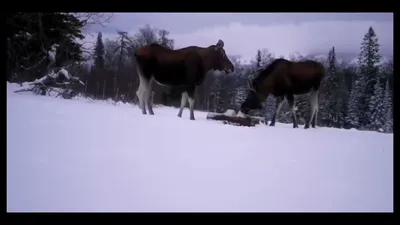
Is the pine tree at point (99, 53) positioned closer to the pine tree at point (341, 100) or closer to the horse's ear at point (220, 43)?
the horse's ear at point (220, 43)

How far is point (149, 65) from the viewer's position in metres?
2.60

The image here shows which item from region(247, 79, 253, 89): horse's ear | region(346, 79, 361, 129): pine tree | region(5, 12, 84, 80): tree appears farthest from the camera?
region(247, 79, 253, 89): horse's ear

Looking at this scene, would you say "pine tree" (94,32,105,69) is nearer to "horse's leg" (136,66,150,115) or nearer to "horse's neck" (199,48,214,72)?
"horse's leg" (136,66,150,115)

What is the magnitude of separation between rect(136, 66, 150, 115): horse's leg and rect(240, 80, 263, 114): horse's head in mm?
797

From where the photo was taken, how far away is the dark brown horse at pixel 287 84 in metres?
2.58

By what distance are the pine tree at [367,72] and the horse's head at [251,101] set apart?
78 cm

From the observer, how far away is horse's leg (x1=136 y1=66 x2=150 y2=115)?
260 cm

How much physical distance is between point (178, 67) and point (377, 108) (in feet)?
5.29

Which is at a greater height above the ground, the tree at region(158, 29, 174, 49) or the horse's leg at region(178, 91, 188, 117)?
the tree at region(158, 29, 174, 49)

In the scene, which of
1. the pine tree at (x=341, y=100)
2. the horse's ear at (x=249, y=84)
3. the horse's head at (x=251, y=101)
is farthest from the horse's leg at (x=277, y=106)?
the pine tree at (x=341, y=100)

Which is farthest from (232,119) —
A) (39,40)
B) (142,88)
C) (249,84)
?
(39,40)

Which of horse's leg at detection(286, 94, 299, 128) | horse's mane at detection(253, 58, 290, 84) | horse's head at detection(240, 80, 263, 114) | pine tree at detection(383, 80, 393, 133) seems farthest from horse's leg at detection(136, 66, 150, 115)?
pine tree at detection(383, 80, 393, 133)

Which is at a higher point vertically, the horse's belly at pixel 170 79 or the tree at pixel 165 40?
the tree at pixel 165 40
